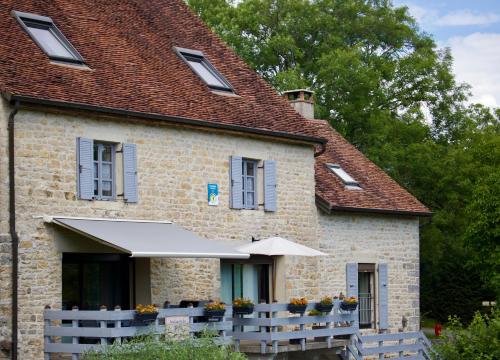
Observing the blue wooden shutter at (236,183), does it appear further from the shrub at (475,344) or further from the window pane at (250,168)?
the shrub at (475,344)

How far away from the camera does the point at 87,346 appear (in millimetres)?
19953

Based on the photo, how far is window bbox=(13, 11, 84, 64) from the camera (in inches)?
887

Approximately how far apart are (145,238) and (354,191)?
958 centimetres

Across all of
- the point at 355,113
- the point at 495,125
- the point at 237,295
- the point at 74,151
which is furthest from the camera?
the point at 495,125

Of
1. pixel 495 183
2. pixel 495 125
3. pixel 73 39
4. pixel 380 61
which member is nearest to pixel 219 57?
pixel 73 39

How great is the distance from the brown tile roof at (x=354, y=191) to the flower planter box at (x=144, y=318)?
26.8 ft

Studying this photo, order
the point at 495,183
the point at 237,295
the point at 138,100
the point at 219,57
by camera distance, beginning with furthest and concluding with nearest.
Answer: the point at 495,183 → the point at 219,57 → the point at 237,295 → the point at 138,100

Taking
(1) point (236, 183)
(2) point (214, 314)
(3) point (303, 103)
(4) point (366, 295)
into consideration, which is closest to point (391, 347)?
(4) point (366, 295)

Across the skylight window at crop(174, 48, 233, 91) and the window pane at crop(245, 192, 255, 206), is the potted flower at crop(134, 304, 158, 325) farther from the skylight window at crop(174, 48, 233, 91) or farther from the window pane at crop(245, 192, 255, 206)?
the skylight window at crop(174, 48, 233, 91)

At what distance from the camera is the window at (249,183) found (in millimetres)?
25656

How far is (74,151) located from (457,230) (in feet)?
85.2

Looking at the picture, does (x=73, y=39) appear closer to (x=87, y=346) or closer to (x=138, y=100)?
(x=138, y=100)

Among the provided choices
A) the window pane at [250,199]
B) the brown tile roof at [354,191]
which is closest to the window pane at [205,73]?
the window pane at [250,199]

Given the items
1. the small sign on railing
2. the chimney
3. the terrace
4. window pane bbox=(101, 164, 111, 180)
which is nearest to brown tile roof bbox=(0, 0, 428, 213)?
window pane bbox=(101, 164, 111, 180)
